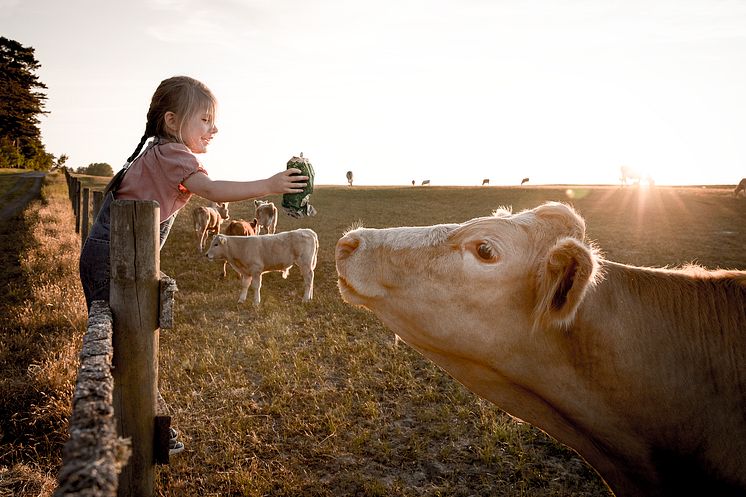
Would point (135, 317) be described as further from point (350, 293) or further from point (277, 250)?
point (277, 250)

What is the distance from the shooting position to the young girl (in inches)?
109

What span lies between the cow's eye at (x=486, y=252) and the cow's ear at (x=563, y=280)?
0.26 m

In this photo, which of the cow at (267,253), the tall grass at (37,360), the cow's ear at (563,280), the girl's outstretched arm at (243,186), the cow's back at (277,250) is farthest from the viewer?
the cow's back at (277,250)

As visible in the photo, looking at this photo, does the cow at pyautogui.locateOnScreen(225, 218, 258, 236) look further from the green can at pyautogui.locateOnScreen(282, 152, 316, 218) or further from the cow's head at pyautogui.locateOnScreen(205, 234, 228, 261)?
the green can at pyautogui.locateOnScreen(282, 152, 316, 218)

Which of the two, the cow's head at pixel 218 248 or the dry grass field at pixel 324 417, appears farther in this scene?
the cow's head at pixel 218 248

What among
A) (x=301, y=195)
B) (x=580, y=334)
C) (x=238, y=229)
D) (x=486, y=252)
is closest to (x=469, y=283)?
(x=486, y=252)

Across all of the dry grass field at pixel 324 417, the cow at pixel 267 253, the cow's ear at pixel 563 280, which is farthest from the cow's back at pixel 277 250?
the cow's ear at pixel 563 280

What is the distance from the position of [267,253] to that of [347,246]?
9315 mm

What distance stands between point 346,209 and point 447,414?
27832 mm

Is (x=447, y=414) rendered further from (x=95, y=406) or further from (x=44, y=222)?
(x=44, y=222)

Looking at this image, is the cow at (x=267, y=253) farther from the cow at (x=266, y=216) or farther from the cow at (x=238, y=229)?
the cow at (x=266, y=216)

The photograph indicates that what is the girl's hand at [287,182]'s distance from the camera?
274 cm

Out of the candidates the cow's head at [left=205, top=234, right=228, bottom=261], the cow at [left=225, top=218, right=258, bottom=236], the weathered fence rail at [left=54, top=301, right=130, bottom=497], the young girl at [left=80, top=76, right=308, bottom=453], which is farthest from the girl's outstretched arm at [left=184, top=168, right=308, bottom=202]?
the cow at [left=225, top=218, right=258, bottom=236]

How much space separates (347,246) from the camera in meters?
2.79
